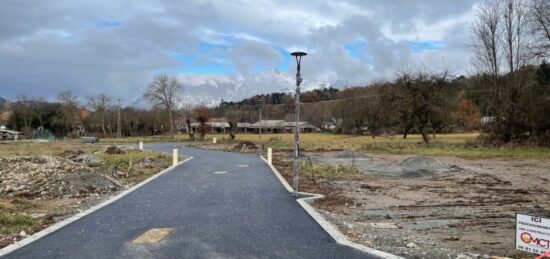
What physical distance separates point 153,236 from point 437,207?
8.57 meters

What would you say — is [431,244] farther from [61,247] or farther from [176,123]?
[176,123]

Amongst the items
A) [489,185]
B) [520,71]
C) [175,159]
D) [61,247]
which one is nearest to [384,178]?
[489,185]

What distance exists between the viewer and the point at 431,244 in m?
8.70

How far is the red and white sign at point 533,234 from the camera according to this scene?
6340 millimetres

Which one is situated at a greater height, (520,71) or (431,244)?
(520,71)

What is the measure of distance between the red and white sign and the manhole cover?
561 cm

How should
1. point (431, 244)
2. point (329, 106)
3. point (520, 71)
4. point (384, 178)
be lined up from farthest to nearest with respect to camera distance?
1. point (329, 106)
2. point (520, 71)
3. point (384, 178)
4. point (431, 244)

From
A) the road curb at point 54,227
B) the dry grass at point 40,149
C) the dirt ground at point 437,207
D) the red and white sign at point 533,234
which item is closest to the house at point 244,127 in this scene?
the dry grass at point 40,149

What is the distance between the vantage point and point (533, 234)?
651 cm

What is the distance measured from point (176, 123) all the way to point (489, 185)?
98982mm

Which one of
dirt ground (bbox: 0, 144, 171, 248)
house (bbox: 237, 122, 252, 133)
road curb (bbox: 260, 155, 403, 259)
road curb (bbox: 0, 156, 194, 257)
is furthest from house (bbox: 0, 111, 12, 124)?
road curb (bbox: 260, 155, 403, 259)

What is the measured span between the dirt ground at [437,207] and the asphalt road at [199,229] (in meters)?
1.09

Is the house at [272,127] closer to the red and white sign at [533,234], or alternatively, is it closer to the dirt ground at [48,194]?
the dirt ground at [48,194]

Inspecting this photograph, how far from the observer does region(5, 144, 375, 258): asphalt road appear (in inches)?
301
